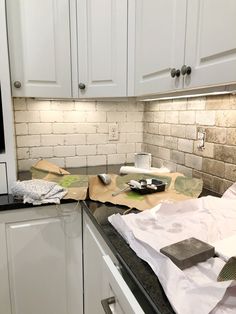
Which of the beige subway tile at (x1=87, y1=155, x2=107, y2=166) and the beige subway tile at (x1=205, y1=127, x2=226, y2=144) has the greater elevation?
the beige subway tile at (x1=205, y1=127, x2=226, y2=144)

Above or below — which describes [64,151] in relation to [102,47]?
below

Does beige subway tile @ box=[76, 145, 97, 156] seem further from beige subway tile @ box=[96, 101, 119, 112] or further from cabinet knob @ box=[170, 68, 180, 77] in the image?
cabinet knob @ box=[170, 68, 180, 77]

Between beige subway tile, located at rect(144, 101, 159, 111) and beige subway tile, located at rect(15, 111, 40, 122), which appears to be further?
beige subway tile, located at rect(144, 101, 159, 111)

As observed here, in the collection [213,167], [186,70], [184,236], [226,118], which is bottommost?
[184,236]

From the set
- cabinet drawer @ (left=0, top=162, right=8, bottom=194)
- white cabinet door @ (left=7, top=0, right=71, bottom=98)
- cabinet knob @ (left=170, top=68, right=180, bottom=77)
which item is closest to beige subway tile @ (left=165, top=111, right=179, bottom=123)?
cabinet knob @ (left=170, top=68, right=180, bottom=77)

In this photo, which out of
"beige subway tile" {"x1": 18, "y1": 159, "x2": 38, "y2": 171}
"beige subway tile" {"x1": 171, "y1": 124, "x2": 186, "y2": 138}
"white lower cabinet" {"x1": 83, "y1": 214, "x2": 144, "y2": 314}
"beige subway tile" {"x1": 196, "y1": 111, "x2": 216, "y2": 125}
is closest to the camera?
"white lower cabinet" {"x1": 83, "y1": 214, "x2": 144, "y2": 314}

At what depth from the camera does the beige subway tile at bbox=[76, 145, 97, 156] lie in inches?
71.4

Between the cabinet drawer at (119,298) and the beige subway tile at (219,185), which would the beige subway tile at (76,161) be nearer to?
the beige subway tile at (219,185)

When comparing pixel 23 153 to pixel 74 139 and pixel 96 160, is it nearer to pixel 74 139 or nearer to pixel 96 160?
pixel 74 139

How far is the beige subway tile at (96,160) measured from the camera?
1.86m

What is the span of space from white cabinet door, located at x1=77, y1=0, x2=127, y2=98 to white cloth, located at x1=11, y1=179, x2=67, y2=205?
0.57 m

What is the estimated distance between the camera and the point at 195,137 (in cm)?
139

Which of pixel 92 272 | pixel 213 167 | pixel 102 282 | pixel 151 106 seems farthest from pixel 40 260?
pixel 151 106

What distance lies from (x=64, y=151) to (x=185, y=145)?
2.74 ft
